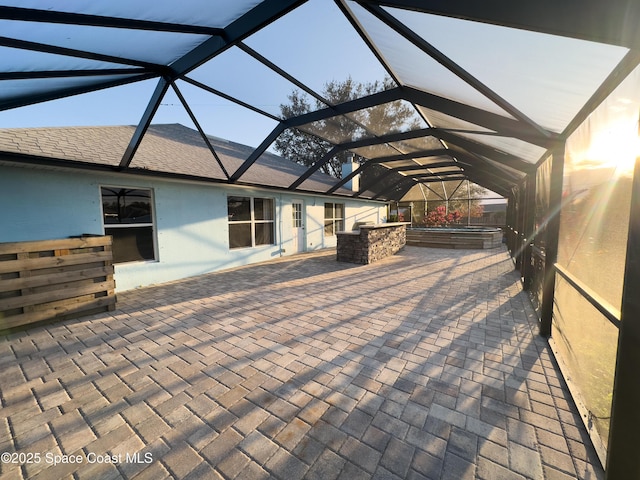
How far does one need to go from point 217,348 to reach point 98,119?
15.6ft

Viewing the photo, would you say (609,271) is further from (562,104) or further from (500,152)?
(500,152)

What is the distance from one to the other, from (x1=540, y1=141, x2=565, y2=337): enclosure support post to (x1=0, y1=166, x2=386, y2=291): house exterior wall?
22.7ft

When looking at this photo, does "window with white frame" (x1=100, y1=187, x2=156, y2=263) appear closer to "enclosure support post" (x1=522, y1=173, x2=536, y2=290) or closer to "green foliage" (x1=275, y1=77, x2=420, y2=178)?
"green foliage" (x1=275, y1=77, x2=420, y2=178)

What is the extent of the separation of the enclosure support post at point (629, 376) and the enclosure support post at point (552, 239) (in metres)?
2.27

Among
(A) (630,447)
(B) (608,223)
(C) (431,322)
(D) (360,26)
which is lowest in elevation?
(C) (431,322)

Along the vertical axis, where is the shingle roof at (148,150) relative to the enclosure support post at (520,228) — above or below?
above

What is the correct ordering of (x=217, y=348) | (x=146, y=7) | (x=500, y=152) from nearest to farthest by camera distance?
(x=146, y=7) → (x=217, y=348) → (x=500, y=152)

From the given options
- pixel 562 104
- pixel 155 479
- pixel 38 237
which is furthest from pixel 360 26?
pixel 38 237

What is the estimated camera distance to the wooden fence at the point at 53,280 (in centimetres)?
343

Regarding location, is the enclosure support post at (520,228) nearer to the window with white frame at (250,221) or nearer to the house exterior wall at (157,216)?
the house exterior wall at (157,216)

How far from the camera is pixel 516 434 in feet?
6.01

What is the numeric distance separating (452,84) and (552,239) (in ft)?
7.80

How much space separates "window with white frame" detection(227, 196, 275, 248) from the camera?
784cm

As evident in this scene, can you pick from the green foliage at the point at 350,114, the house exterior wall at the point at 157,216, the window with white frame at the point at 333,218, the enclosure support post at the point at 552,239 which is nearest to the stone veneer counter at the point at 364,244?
the house exterior wall at the point at 157,216
